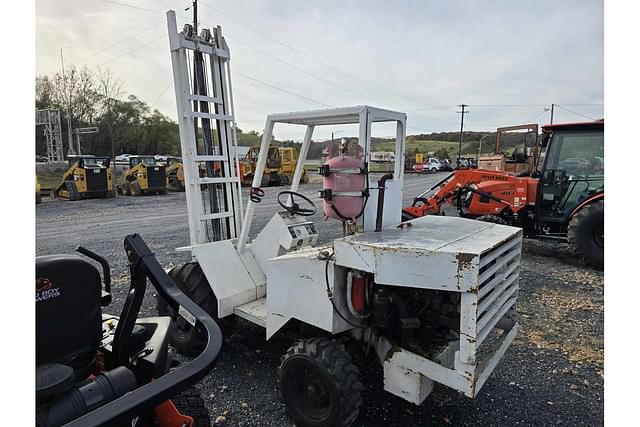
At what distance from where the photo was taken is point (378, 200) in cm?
271

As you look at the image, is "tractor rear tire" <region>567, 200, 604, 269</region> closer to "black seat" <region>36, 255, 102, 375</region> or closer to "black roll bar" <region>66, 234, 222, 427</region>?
"black roll bar" <region>66, 234, 222, 427</region>

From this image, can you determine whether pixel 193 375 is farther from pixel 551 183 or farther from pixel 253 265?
pixel 551 183

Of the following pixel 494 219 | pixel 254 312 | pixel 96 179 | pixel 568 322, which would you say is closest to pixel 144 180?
pixel 96 179

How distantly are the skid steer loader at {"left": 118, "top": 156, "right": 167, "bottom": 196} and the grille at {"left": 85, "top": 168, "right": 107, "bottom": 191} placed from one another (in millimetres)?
1317

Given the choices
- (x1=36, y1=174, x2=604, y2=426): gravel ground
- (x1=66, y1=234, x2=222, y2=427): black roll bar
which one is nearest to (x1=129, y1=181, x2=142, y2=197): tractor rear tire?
(x1=36, y1=174, x2=604, y2=426): gravel ground

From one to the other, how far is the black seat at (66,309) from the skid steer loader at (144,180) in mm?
16149

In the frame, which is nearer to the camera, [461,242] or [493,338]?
[461,242]

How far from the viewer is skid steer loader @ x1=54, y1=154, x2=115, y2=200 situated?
48.5 ft

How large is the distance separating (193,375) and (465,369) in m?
1.33

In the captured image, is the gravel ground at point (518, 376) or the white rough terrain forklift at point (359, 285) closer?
the white rough terrain forklift at point (359, 285)

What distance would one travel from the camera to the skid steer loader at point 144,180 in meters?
16.6

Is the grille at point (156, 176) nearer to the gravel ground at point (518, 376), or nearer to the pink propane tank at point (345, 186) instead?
the gravel ground at point (518, 376)

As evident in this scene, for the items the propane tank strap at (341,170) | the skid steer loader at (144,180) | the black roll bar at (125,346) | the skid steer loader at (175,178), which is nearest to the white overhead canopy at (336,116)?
the propane tank strap at (341,170)

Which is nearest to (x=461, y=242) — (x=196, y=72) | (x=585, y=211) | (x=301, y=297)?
(x=301, y=297)
